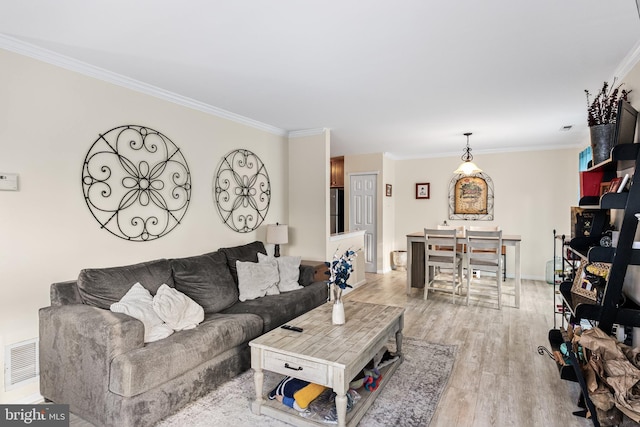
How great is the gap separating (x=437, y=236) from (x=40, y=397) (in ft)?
14.4

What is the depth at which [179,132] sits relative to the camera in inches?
131

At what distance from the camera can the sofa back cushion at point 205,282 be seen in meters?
2.94

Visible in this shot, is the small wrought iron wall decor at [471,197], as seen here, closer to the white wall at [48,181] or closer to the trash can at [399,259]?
the trash can at [399,259]

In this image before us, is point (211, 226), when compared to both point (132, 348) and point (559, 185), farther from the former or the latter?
point (559, 185)

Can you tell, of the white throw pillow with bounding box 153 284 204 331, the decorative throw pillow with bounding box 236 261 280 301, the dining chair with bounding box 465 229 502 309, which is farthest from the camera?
the dining chair with bounding box 465 229 502 309

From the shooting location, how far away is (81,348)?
6.68 feet

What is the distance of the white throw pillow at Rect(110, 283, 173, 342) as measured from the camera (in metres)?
2.26

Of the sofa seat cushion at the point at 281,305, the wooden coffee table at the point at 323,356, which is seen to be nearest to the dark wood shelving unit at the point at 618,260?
the wooden coffee table at the point at 323,356

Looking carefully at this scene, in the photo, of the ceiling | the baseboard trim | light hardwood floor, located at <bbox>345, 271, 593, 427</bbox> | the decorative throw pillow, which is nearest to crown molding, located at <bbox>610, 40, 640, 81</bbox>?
the ceiling

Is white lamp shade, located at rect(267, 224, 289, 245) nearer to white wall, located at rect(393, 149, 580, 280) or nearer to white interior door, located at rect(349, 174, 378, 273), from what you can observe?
white interior door, located at rect(349, 174, 378, 273)

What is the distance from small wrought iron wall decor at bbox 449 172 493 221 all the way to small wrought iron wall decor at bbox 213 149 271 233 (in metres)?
3.82

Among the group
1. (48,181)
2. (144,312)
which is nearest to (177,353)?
(144,312)

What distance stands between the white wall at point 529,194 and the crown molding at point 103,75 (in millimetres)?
4339

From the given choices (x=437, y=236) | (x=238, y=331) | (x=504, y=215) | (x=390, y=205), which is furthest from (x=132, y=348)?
(x=504, y=215)
